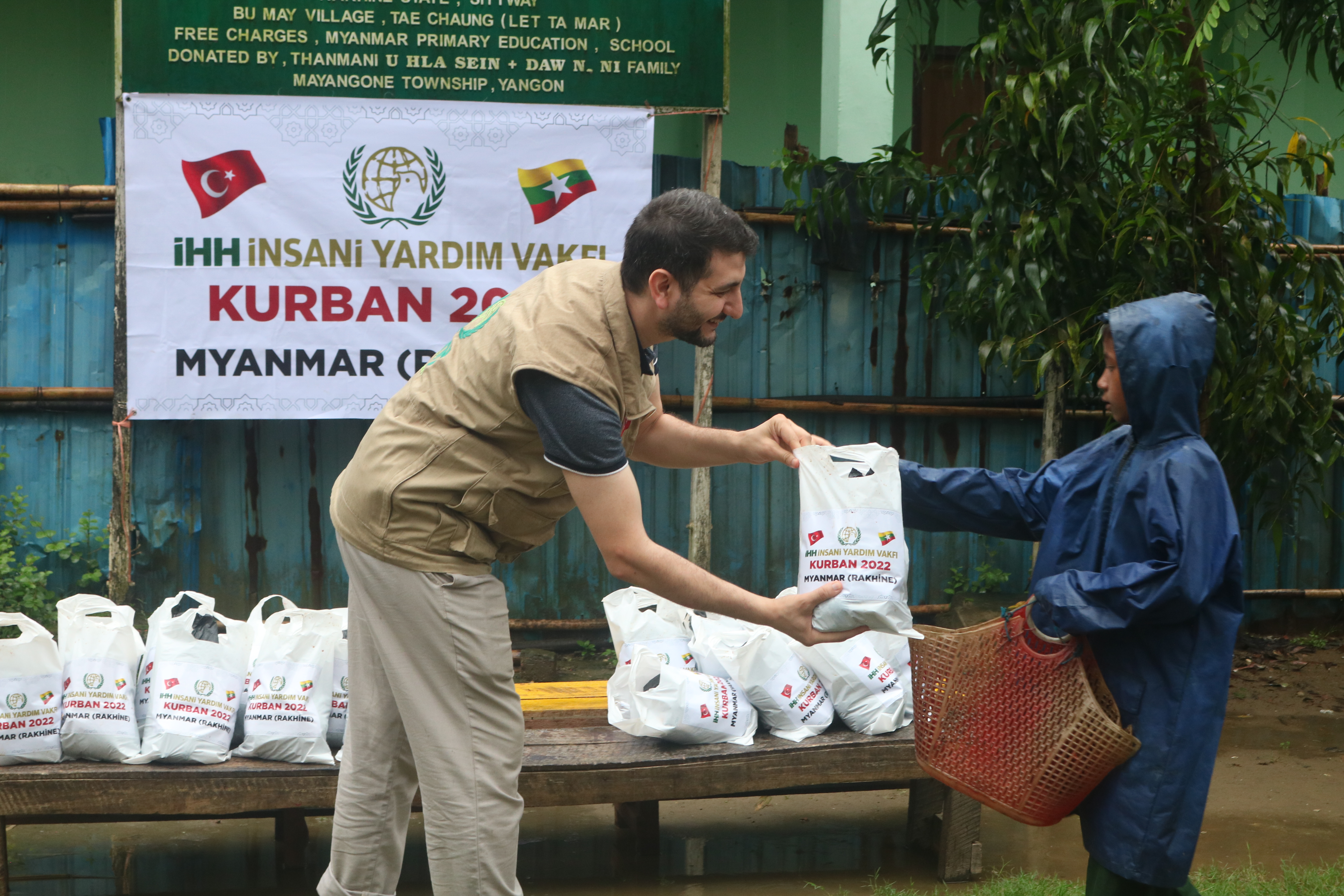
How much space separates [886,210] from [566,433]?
3838 millimetres

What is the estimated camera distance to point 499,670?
263 centimetres

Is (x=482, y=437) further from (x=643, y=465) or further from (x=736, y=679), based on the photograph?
(x=643, y=465)

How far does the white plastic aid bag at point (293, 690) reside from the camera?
3400mm

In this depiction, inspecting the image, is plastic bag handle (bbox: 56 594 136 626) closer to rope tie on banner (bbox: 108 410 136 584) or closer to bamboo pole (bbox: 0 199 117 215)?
rope tie on banner (bbox: 108 410 136 584)

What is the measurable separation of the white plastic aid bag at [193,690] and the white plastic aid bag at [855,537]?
1.72 metres

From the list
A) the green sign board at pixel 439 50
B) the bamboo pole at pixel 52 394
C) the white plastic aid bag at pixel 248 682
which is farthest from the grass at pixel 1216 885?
the bamboo pole at pixel 52 394

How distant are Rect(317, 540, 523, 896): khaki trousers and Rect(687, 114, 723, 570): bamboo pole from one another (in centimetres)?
288

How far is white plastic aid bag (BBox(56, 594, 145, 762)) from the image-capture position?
3.35m

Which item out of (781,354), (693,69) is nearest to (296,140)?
(693,69)

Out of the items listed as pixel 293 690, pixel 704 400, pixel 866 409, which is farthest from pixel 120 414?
pixel 866 409

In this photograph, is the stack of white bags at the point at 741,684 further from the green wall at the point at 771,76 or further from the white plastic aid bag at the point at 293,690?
the green wall at the point at 771,76

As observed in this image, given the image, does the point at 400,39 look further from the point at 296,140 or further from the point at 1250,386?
the point at 1250,386

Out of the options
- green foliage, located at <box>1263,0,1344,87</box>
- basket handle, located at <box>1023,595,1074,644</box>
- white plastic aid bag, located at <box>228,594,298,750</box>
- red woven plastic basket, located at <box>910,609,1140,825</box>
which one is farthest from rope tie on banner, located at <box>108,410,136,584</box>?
green foliage, located at <box>1263,0,1344,87</box>

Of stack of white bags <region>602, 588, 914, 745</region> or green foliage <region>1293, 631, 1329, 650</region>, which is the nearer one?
stack of white bags <region>602, 588, 914, 745</region>
